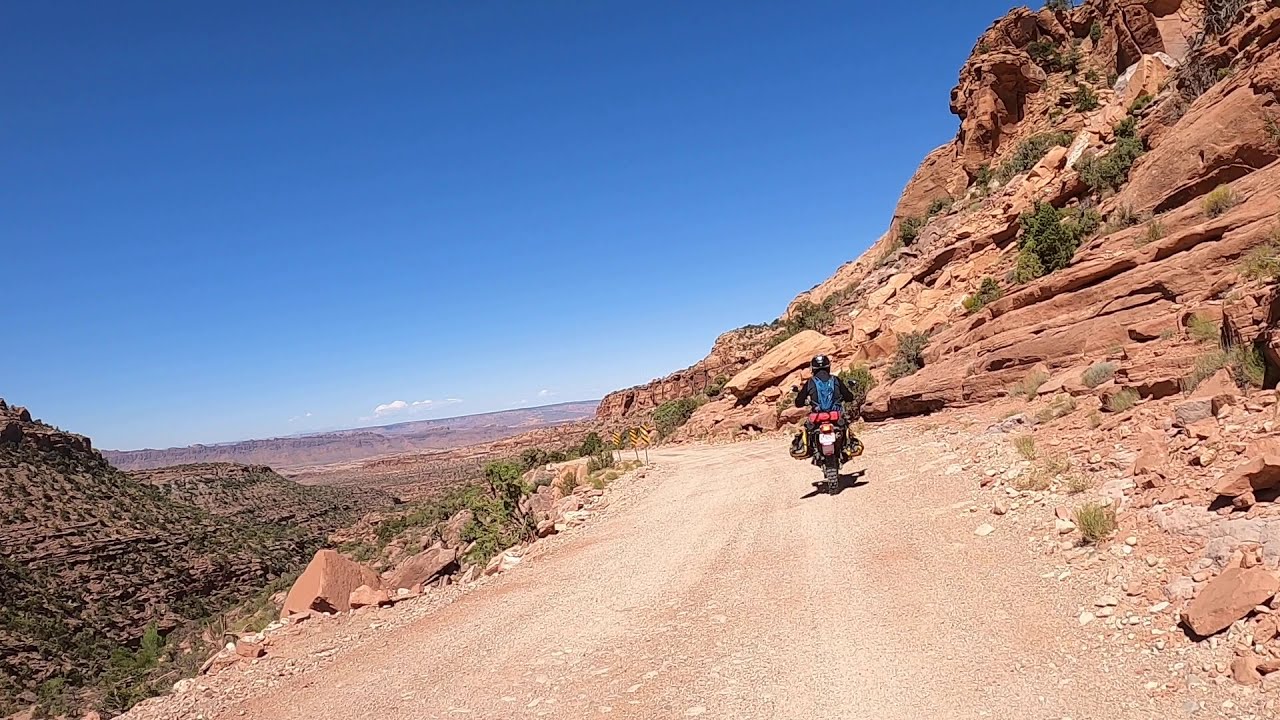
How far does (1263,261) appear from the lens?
1101cm

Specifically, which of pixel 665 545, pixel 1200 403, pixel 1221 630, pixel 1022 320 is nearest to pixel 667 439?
pixel 1022 320

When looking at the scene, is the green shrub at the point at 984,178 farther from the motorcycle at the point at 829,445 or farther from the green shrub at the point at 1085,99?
the motorcycle at the point at 829,445

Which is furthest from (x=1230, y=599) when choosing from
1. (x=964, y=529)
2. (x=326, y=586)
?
(x=326, y=586)

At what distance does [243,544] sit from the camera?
57.0m

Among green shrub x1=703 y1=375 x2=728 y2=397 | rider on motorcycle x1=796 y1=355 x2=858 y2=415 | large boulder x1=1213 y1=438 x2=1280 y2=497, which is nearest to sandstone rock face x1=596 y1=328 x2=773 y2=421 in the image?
green shrub x1=703 y1=375 x2=728 y2=397

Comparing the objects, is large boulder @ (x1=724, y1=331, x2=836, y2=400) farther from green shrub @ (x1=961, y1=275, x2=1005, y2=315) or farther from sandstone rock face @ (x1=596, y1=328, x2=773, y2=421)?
sandstone rock face @ (x1=596, y1=328, x2=773, y2=421)

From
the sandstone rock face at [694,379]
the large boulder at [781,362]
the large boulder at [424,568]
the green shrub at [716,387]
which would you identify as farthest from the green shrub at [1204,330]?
the sandstone rock face at [694,379]

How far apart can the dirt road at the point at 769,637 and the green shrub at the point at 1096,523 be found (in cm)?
54

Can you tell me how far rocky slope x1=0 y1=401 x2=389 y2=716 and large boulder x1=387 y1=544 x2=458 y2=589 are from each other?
378 inches

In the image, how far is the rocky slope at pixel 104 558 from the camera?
3709 cm

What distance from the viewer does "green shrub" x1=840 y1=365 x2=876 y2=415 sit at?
2208cm

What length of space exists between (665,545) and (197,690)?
559 cm

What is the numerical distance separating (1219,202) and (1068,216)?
9.66m

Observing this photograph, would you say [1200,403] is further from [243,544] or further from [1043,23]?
[243,544]
